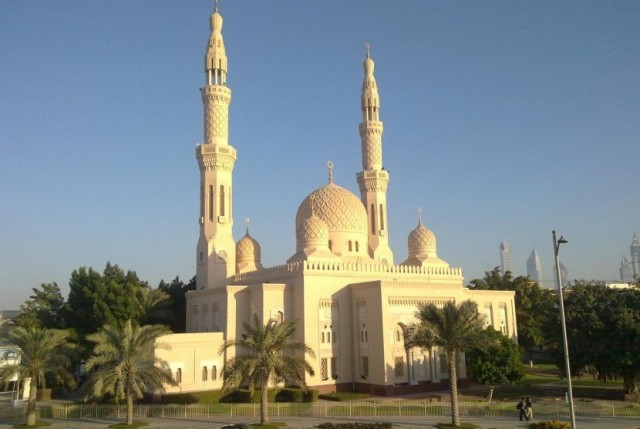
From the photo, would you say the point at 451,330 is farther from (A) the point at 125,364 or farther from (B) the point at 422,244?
(B) the point at 422,244

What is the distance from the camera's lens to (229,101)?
136 feet

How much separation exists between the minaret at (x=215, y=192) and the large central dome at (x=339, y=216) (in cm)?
499

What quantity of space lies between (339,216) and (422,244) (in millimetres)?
6770

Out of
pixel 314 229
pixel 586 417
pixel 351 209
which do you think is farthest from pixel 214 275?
pixel 586 417

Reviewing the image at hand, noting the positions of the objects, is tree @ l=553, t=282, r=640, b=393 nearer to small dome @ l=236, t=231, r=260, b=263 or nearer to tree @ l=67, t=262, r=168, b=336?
small dome @ l=236, t=231, r=260, b=263

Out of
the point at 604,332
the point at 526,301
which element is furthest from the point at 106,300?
the point at 526,301

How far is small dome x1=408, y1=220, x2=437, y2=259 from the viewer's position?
42697 millimetres

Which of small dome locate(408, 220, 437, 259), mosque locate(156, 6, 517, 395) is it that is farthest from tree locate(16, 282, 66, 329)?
small dome locate(408, 220, 437, 259)

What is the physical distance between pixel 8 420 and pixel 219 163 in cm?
1947

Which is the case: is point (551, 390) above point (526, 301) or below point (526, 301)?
below

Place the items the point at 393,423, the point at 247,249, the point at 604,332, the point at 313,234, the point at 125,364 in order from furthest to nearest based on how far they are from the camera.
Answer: the point at 247,249 < the point at 313,234 < the point at 604,332 < the point at 125,364 < the point at 393,423

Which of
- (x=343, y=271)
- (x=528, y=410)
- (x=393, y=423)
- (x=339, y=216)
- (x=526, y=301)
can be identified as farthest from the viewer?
(x=526, y=301)

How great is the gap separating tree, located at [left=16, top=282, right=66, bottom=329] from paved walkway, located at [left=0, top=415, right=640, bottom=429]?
46.9 feet

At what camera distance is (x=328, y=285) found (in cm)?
3475
